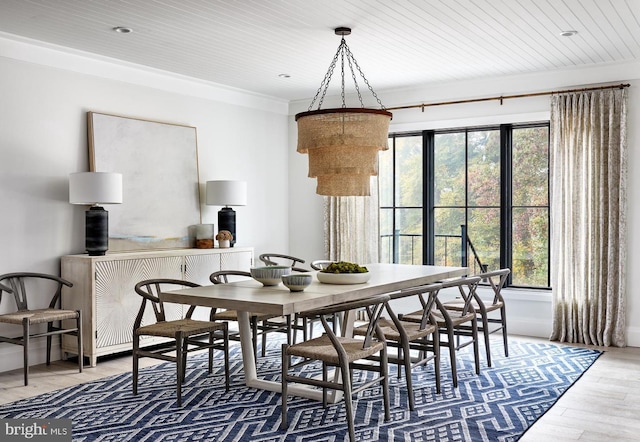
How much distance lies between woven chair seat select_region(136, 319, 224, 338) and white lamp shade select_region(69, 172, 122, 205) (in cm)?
130

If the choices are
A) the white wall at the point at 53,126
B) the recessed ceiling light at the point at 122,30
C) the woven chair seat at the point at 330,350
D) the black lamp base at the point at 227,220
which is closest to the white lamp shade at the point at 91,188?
the white wall at the point at 53,126

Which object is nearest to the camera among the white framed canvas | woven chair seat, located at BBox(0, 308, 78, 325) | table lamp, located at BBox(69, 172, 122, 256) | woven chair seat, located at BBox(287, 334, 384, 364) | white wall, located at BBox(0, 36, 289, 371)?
woven chair seat, located at BBox(287, 334, 384, 364)

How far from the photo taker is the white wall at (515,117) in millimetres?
5910

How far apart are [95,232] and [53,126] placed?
3.23ft

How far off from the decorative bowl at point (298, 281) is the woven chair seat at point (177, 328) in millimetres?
735

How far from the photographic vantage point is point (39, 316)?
4.77 meters

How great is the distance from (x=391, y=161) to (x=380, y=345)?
399cm

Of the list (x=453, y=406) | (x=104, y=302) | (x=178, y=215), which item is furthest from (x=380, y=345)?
(x=178, y=215)

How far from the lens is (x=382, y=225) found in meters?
7.47

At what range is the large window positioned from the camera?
21.6 feet

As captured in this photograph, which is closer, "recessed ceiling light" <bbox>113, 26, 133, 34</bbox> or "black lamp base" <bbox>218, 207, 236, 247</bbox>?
"recessed ceiling light" <bbox>113, 26, 133, 34</bbox>

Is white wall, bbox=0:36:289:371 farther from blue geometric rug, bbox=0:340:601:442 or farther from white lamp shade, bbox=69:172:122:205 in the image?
blue geometric rug, bbox=0:340:601:442

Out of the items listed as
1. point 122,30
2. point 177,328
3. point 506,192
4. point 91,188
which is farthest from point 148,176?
point 506,192

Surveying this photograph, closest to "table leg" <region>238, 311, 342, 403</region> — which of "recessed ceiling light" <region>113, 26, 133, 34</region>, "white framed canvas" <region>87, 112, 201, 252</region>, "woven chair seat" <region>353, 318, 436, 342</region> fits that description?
"woven chair seat" <region>353, 318, 436, 342</region>
